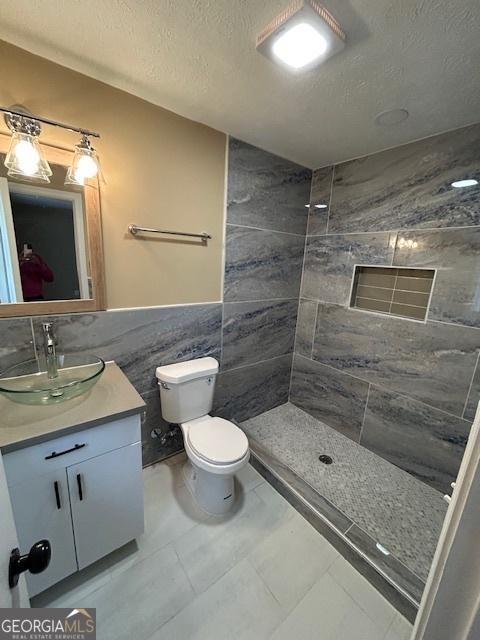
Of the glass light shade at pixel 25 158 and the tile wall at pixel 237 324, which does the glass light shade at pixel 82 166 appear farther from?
the tile wall at pixel 237 324

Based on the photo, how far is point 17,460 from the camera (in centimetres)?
92

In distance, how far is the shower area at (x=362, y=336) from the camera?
1.53m

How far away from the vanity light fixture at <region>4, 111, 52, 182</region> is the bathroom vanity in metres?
1.00

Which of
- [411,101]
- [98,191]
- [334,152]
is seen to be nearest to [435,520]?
[411,101]

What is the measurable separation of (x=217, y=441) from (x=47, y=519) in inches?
32.1

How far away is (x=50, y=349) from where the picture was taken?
1.26 m

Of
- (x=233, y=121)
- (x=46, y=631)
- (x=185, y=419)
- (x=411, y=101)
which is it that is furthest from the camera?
(x=185, y=419)

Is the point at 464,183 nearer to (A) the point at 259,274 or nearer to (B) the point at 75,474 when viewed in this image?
(A) the point at 259,274

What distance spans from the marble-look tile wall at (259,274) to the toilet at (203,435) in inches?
15.0

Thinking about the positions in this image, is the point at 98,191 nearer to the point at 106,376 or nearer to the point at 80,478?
the point at 106,376

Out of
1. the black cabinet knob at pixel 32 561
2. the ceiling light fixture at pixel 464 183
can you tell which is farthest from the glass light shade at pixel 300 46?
the black cabinet knob at pixel 32 561

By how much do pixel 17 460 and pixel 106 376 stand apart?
519 millimetres

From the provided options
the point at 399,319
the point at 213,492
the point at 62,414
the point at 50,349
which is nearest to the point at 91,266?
the point at 50,349

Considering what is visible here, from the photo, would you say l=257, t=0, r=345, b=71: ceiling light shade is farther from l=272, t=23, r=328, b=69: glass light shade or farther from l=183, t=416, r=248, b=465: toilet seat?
l=183, t=416, r=248, b=465: toilet seat
